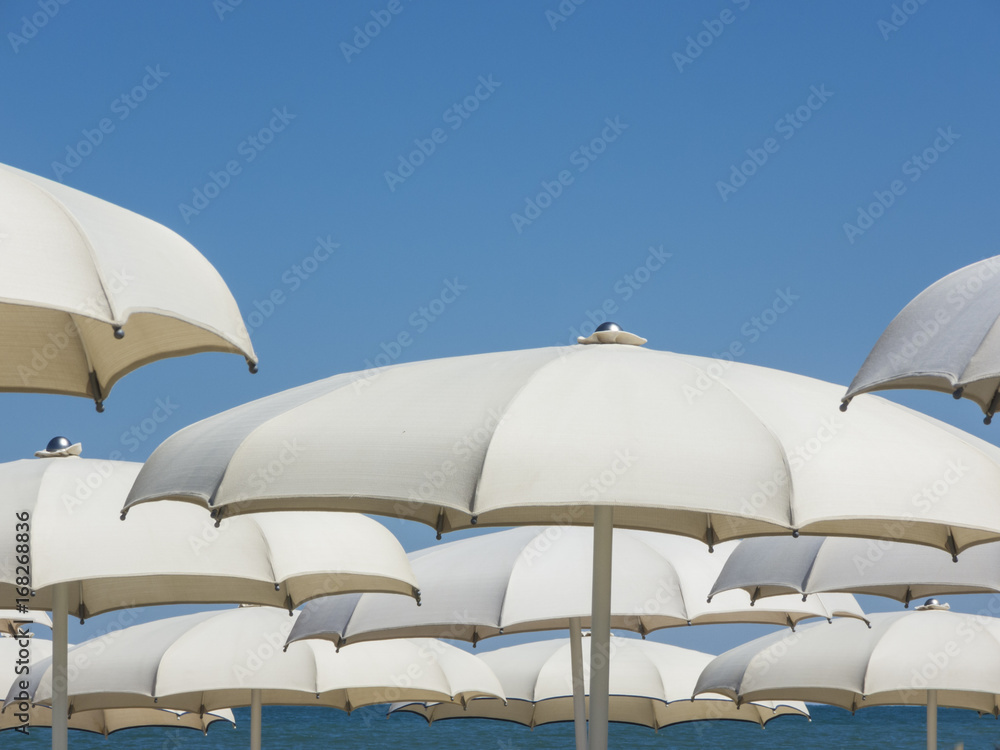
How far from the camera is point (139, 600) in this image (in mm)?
7090

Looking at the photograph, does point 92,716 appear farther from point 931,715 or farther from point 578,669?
point 931,715

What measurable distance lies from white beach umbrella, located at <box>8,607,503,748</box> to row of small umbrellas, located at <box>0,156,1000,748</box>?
15.1 ft

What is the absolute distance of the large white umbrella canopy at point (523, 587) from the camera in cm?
702

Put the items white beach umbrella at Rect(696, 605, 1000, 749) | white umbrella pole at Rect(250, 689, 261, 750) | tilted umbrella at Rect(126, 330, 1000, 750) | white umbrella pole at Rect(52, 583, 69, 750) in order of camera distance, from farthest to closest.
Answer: white umbrella pole at Rect(250, 689, 261, 750) < white beach umbrella at Rect(696, 605, 1000, 749) < white umbrella pole at Rect(52, 583, 69, 750) < tilted umbrella at Rect(126, 330, 1000, 750)

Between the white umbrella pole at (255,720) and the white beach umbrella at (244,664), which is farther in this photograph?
the white umbrella pole at (255,720)

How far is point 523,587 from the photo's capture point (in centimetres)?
706

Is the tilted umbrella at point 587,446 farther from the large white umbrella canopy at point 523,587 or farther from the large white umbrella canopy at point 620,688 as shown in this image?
the large white umbrella canopy at point 620,688

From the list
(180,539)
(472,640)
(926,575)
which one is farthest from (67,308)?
(472,640)

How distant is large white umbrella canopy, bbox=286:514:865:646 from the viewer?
702 centimetres

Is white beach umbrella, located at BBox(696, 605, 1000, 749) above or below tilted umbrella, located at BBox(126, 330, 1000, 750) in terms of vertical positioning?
below

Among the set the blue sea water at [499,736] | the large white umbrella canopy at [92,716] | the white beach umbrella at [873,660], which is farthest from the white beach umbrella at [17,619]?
the blue sea water at [499,736]

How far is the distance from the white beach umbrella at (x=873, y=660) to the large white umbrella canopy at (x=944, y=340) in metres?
4.76

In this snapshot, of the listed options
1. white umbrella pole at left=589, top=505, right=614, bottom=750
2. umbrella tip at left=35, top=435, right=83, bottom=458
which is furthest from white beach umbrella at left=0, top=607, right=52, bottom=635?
white umbrella pole at left=589, top=505, right=614, bottom=750

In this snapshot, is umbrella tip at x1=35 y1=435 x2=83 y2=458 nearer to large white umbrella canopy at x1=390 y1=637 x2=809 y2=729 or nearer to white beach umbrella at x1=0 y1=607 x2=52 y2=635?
white beach umbrella at x1=0 y1=607 x2=52 y2=635
